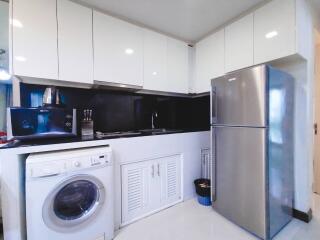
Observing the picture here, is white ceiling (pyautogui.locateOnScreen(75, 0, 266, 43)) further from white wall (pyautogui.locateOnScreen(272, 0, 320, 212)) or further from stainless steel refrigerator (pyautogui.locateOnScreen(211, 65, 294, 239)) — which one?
stainless steel refrigerator (pyautogui.locateOnScreen(211, 65, 294, 239))

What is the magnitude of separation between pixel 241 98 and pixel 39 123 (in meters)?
1.85

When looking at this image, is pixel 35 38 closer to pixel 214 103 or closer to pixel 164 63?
pixel 164 63

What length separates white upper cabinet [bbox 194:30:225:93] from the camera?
2.23 metres

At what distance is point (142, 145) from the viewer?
1.79 metres

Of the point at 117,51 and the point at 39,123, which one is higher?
the point at 117,51

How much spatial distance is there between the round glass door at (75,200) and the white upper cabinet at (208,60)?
203cm

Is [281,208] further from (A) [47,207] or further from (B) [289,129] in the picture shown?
(A) [47,207]

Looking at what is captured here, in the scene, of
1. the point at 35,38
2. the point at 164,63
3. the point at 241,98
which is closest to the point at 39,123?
the point at 35,38

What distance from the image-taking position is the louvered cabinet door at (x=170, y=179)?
1.96m

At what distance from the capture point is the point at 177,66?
250 cm

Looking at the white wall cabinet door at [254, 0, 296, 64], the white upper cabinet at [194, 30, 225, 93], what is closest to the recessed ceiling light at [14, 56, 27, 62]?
the white upper cabinet at [194, 30, 225, 93]

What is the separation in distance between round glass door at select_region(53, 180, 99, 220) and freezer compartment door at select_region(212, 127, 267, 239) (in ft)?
4.26

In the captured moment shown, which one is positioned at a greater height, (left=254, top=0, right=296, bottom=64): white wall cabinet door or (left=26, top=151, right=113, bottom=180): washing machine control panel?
(left=254, top=0, right=296, bottom=64): white wall cabinet door

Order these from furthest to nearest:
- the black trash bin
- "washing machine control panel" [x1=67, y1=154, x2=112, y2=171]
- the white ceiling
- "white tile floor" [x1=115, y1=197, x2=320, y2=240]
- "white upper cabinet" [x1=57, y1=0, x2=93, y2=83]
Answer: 1. the black trash bin
2. the white ceiling
3. "white upper cabinet" [x1=57, y1=0, x2=93, y2=83]
4. "white tile floor" [x1=115, y1=197, x2=320, y2=240]
5. "washing machine control panel" [x1=67, y1=154, x2=112, y2=171]
